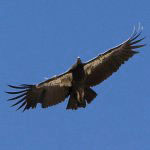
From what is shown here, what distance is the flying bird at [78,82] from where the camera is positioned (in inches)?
869

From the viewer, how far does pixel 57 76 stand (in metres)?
22.4

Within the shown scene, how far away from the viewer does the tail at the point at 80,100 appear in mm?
21750

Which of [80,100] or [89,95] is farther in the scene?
[89,95]

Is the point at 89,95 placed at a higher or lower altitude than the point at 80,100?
higher

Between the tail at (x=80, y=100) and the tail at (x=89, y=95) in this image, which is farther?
the tail at (x=89, y=95)

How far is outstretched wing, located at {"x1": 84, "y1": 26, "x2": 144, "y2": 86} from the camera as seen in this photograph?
2267 centimetres

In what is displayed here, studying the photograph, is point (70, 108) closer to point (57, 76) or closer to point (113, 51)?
point (57, 76)

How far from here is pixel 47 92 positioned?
22.5m

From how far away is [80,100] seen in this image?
21750 mm

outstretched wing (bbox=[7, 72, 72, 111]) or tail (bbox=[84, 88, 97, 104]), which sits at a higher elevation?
outstretched wing (bbox=[7, 72, 72, 111])

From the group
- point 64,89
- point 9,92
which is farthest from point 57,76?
point 9,92

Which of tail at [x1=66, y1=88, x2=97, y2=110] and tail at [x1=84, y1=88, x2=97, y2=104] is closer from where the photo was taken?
tail at [x1=66, y1=88, x2=97, y2=110]

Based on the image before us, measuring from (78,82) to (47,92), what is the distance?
3.76 ft

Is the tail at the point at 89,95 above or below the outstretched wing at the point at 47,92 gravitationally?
below
